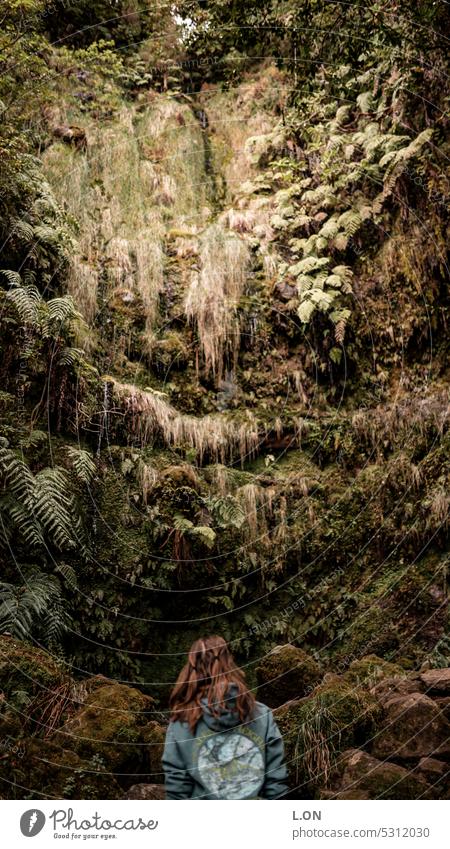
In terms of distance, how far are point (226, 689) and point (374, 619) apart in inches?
151

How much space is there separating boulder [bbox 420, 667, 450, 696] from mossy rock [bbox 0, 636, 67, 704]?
9.79ft

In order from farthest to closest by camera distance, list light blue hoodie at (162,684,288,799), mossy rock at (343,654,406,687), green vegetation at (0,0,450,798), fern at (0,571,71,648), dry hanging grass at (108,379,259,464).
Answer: dry hanging grass at (108,379,259,464) < green vegetation at (0,0,450,798) < mossy rock at (343,654,406,687) < fern at (0,571,71,648) < light blue hoodie at (162,684,288,799)

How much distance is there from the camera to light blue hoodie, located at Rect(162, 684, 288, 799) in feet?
9.73

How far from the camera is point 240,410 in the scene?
26.5ft

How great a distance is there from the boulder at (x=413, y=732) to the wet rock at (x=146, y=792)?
4.92 feet

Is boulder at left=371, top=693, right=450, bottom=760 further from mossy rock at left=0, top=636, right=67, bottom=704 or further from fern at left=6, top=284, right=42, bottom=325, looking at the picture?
fern at left=6, top=284, right=42, bottom=325

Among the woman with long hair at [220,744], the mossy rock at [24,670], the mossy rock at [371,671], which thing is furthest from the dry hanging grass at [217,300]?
the woman with long hair at [220,744]

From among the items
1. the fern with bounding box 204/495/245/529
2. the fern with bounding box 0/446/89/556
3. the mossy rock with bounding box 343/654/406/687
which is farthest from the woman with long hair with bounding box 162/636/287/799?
the fern with bounding box 204/495/245/529

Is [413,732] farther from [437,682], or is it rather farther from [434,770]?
[437,682]

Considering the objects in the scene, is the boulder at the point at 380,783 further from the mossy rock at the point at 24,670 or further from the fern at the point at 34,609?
the fern at the point at 34,609

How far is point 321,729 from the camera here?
14.2 ft

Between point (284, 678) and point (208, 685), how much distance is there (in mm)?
2250

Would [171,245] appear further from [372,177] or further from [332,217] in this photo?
[372,177]

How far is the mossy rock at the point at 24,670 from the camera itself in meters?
4.46
